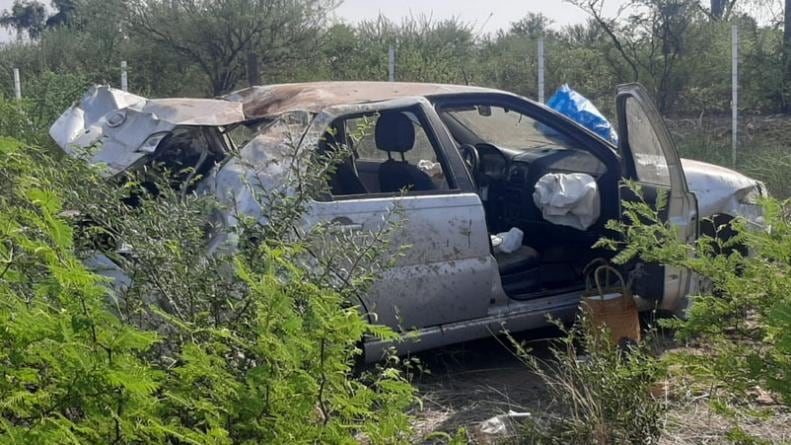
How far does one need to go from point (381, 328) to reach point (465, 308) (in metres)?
2.40

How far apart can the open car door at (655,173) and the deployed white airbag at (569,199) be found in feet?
0.66

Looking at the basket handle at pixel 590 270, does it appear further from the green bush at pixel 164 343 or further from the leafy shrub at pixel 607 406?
the green bush at pixel 164 343

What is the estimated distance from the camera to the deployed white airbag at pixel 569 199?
5434 millimetres

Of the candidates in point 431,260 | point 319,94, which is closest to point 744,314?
point 431,260

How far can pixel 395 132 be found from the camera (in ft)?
17.5

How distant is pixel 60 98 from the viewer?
10.6 metres

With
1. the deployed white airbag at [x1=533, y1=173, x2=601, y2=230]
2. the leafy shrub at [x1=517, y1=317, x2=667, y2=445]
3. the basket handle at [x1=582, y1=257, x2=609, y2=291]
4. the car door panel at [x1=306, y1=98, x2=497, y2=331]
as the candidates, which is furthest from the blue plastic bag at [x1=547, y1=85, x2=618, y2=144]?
the leafy shrub at [x1=517, y1=317, x2=667, y2=445]

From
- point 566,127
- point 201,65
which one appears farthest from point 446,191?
point 201,65

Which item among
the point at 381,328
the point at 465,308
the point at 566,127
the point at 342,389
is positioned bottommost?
the point at 465,308

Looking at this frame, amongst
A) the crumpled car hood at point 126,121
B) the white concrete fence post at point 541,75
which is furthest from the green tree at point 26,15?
the crumpled car hood at point 126,121

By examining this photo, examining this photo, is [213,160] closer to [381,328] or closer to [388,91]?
[388,91]

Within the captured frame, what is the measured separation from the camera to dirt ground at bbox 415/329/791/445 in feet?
13.1

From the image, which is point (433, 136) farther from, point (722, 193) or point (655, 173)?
point (722, 193)

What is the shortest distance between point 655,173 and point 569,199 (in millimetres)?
503
